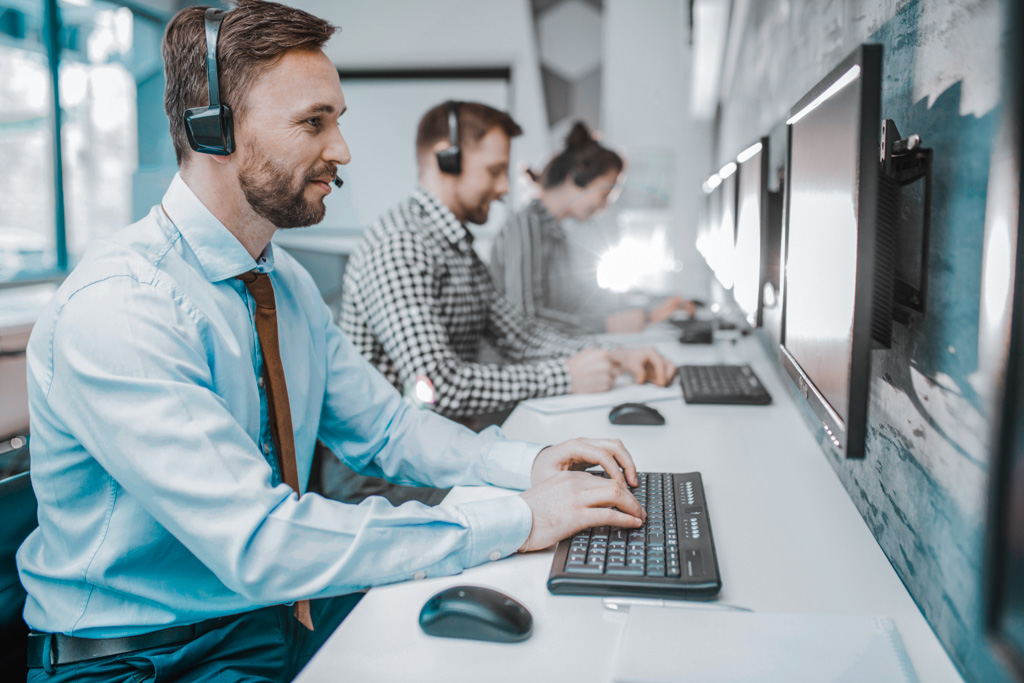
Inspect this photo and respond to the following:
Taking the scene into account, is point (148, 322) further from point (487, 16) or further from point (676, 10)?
point (676, 10)

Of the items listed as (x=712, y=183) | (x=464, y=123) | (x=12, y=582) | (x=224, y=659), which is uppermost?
(x=464, y=123)

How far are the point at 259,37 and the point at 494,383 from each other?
796 millimetres

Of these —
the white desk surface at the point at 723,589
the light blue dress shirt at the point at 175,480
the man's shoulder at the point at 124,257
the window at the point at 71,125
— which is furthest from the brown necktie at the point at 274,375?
the window at the point at 71,125

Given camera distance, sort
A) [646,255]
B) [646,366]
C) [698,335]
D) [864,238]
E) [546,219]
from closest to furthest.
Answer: [864,238] < [646,366] < [698,335] < [546,219] < [646,255]

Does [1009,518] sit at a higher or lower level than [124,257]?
lower

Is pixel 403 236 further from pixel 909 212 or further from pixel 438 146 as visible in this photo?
pixel 909 212

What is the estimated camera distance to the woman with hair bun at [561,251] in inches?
101

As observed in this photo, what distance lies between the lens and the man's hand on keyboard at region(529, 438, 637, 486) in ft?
2.83

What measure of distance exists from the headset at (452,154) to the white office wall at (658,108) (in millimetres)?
2883

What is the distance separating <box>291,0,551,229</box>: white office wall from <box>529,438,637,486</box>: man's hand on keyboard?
336 cm

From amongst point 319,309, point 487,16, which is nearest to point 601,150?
point 487,16

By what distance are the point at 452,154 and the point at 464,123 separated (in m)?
0.13

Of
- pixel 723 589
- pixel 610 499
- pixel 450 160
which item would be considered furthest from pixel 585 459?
pixel 450 160

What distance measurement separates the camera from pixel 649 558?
0.68 metres
